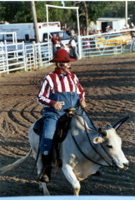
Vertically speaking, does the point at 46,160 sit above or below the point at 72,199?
below

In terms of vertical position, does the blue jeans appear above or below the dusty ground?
above

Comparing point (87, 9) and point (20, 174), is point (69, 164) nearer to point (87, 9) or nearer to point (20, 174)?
point (20, 174)

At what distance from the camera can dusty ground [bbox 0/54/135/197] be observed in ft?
19.7

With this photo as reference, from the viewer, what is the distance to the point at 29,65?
23484 millimetres

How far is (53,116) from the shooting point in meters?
5.42

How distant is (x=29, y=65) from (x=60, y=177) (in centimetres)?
1740

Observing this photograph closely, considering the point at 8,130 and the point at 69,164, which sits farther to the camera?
the point at 8,130

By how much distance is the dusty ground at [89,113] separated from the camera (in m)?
6.02

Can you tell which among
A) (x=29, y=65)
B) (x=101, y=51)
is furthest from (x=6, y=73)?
(x=101, y=51)

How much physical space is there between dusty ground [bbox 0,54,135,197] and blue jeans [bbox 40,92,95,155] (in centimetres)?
43

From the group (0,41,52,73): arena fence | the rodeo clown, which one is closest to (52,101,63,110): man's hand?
the rodeo clown

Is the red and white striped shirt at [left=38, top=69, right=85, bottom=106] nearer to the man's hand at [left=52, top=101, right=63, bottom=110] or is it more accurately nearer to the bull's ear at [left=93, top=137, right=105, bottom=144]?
the man's hand at [left=52, top=101, right=63, bottom=110]

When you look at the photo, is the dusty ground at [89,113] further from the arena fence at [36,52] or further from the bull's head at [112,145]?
the arena fence at [36,52]

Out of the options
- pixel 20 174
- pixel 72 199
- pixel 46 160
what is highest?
pixel 72 199
